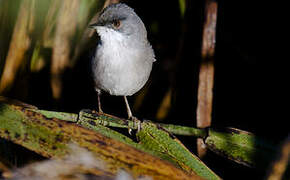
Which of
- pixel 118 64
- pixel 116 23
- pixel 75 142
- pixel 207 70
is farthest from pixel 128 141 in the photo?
pixel 207 70

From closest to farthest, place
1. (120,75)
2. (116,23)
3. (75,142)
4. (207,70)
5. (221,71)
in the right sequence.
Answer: (75,142), (116,23), (120,75), (207,70), (221,71)

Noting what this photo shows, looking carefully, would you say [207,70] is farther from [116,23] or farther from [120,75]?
[116,23]

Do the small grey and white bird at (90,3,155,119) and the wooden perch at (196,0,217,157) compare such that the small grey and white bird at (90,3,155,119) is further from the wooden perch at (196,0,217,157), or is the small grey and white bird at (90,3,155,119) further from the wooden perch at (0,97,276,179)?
the wooden perch at (0,97,276,179)

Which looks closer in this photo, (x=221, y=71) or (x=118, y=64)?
(x=118, y=64)

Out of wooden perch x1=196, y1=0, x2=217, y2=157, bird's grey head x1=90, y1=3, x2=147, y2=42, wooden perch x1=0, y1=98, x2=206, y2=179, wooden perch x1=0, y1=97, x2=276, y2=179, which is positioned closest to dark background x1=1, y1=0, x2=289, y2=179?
wooden perch x1=196, y1=0, x2=217, y2=157

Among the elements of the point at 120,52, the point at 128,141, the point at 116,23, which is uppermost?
the point at 116,23

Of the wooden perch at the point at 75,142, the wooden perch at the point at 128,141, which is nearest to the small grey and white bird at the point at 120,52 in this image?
the wooden perch at the point at 128,141

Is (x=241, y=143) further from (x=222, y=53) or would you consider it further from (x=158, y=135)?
(x=222, y=53)
